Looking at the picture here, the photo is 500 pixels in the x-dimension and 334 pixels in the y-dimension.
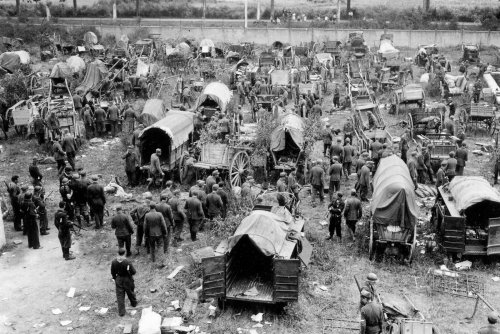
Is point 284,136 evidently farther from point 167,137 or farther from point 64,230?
point 64,230

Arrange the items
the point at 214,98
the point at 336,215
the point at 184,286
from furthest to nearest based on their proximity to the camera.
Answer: the point at 214,98
the point at 336,215
the point at 184,286

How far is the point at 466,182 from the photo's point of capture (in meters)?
13.5

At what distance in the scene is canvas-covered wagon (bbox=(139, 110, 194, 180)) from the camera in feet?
55.5

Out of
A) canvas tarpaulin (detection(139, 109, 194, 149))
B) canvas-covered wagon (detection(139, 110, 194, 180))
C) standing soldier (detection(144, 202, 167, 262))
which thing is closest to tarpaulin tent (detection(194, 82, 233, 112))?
canvas tarpaulin (detection(139, 109, 194, 149))

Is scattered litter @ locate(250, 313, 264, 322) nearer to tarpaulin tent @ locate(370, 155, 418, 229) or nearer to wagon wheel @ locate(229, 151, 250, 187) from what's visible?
tarpaulin tent @ locate(370, 155, 418, 229)

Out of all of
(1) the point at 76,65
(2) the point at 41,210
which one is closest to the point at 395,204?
(2) the point at 41,210

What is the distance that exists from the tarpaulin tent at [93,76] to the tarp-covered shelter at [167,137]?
857cm

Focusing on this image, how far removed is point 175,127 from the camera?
56.9 ft

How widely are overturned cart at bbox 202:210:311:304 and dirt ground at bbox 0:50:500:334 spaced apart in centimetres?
41

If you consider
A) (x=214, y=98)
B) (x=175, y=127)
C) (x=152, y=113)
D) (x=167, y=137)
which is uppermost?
(x=214, y=98)

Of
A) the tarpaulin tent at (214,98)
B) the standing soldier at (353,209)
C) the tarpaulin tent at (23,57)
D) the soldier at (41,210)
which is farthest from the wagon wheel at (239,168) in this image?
the tarpaulin tent at (23,57)

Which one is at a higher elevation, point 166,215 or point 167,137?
point 167,137

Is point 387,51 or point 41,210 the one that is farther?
point 387,51

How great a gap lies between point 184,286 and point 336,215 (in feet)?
13.3
